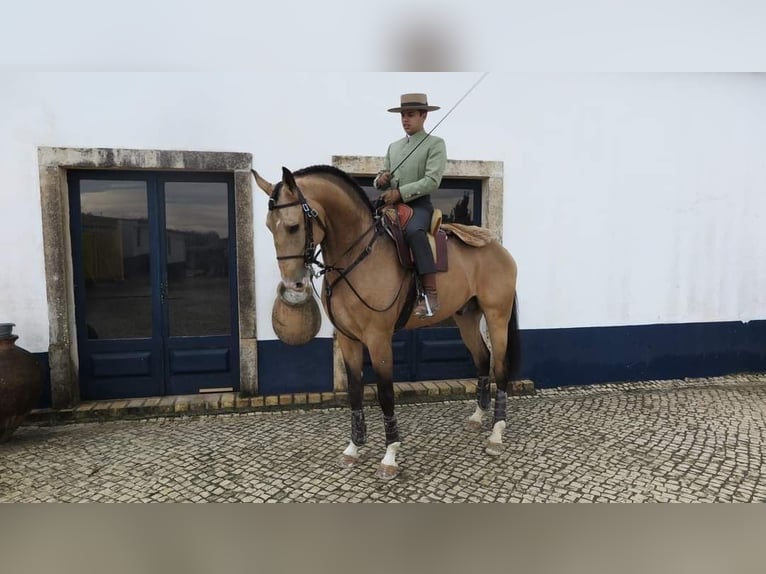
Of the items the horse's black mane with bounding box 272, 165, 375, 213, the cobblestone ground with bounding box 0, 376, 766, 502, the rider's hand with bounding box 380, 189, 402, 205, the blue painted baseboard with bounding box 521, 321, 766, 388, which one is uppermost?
the horse's black mane with bounding box 272, 165, 375, 213

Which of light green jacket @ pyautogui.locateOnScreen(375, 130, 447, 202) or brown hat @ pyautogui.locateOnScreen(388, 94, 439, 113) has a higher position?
brown hat @ pyautogui.locateOnScreen(388, 94, 439, 113)

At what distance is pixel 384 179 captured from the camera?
3.49 meters

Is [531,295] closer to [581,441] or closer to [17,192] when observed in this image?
[581,441]

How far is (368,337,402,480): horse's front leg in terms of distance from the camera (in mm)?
3291

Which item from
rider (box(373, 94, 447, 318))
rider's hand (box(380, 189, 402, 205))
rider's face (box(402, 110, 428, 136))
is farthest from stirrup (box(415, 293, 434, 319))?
rider's face (box(402, 110, 428, 136))

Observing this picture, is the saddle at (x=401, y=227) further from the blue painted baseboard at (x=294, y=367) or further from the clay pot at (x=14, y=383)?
the clay pot at (x=14, y=383)

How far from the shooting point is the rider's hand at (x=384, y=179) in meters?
3.49

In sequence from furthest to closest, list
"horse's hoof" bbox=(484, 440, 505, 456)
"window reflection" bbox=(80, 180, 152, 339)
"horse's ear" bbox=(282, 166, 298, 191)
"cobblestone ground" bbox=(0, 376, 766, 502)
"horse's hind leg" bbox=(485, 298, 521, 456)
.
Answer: "window reflection" bbox=(80, 180, 152, 339)
"horse's hind leg" bbox=(485, 298, 521, 456)
"horse's hoof" bbox=(484, 440, 505, 456)
"cobblestone ground" bbox=(0, 376, 766, 502)
"horse's ear" bbox=(282, 166, 298, 191)

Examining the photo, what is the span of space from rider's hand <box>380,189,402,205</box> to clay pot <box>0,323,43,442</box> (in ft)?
11.1

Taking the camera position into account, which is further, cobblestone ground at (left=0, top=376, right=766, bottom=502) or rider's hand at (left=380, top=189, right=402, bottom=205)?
→ rider's hand at (left=380, top=189, right=402, bottom=205)

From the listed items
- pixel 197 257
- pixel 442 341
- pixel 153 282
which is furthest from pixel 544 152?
pixel 153 282

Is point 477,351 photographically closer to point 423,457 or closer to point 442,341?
point 442,341

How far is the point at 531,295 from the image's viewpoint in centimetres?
525

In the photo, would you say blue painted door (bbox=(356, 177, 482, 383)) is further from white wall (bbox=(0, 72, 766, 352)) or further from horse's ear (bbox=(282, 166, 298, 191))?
horse's ear (bbox=(282, 166, 298, 191))
